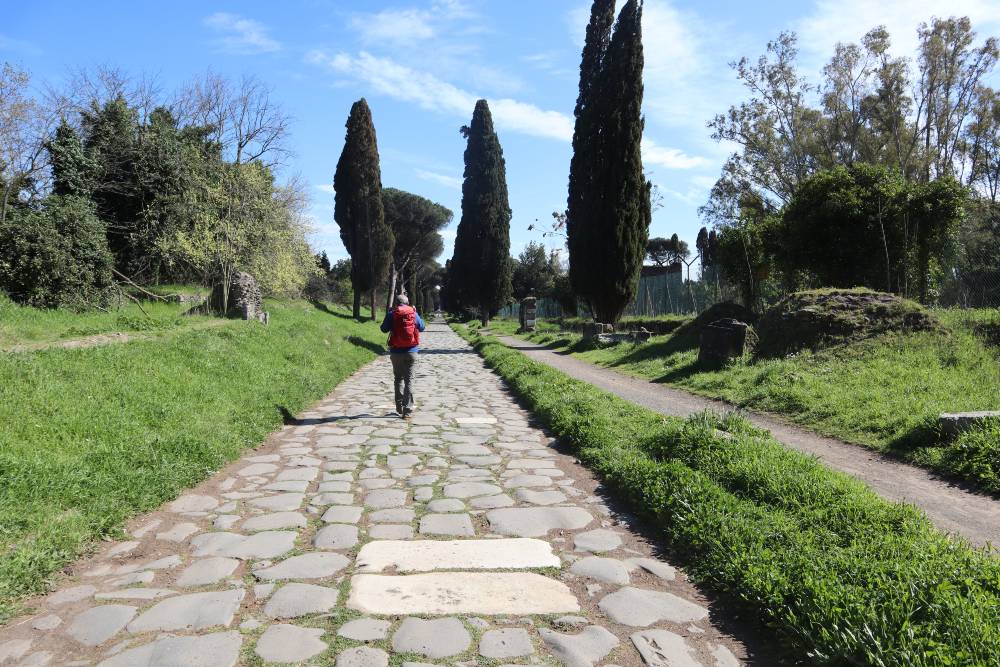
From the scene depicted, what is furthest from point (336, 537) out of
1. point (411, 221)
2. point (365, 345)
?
point (411, 221)

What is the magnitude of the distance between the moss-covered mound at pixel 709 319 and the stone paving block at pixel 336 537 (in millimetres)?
12550

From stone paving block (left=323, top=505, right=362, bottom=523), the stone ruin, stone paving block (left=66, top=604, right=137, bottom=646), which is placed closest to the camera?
stone paving block (left=66, top=604, right=137, bottom=646)

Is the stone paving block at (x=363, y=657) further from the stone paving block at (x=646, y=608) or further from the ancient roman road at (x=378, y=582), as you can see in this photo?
the stone paving block at (x=646, y=608)

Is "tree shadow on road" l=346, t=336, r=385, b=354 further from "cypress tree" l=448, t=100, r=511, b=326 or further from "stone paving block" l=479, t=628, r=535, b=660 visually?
"cypress tree" l=448, t=100, r=511, b=326

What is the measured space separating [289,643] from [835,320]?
35.7ft

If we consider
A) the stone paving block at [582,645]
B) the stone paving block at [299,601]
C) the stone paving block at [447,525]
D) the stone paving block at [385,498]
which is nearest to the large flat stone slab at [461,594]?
the stone paving block at [299,601]

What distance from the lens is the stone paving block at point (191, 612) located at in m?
2.82

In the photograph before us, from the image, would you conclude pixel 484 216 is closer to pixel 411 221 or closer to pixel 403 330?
pixel 411 221

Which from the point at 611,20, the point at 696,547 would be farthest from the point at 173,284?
the point at 696,547

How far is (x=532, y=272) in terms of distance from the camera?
5969cm

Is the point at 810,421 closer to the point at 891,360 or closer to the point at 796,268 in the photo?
the point at 891,360

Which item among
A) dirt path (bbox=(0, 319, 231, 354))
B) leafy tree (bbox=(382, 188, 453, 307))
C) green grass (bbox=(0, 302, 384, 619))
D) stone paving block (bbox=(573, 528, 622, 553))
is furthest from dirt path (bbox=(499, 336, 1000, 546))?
leafy tree (bbox=(382, 188, 453, 307))

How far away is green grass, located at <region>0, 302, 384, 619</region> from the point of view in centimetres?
365

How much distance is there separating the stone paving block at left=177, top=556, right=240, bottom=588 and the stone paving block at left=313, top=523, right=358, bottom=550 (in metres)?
0.51
